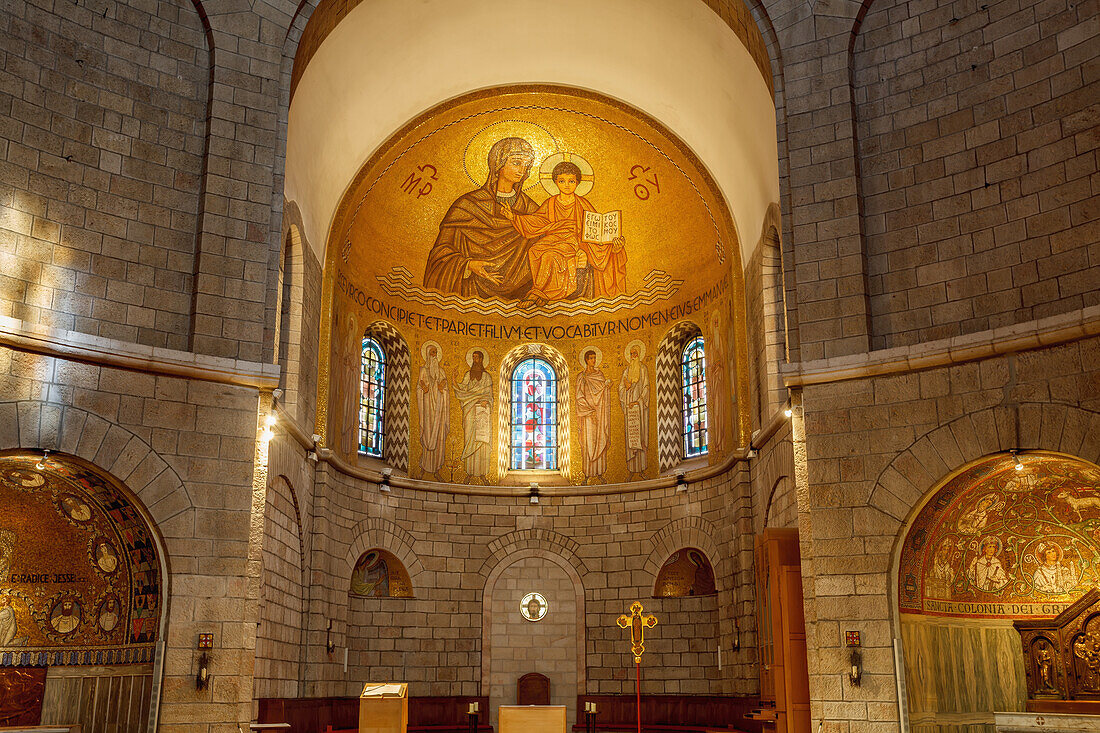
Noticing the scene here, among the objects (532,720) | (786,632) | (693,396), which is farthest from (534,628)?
(786,632)

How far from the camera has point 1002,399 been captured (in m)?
11.0

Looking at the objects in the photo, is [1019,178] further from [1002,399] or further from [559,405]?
[559,405]

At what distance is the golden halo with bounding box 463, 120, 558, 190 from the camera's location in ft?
63.6

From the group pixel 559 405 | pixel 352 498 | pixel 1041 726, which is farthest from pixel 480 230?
pixel 1041 726

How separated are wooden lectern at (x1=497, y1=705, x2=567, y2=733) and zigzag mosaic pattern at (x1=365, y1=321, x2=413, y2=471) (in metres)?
7.25

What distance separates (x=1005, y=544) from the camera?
38.6 feet

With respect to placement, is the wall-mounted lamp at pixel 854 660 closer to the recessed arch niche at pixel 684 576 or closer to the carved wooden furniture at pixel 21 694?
the recessed arch niche at pixel 684 576

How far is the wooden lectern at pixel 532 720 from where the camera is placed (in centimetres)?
1296

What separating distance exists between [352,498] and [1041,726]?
11.6 metres

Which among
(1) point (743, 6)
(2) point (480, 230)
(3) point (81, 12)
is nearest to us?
(3) point (81, 12)

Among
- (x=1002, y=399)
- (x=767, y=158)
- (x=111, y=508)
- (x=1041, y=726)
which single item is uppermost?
(x=767, y=158)

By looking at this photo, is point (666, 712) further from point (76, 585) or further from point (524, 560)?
point (76, 585)

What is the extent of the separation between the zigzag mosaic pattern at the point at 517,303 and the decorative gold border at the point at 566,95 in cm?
206

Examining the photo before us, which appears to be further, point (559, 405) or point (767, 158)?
point (559, 405)
